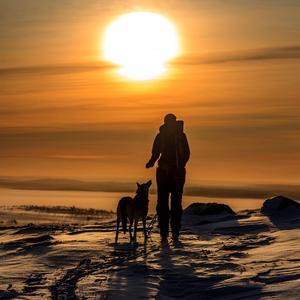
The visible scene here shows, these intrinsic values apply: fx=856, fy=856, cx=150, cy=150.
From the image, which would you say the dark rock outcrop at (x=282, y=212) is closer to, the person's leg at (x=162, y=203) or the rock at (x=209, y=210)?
the rock at (x=209, y=210)

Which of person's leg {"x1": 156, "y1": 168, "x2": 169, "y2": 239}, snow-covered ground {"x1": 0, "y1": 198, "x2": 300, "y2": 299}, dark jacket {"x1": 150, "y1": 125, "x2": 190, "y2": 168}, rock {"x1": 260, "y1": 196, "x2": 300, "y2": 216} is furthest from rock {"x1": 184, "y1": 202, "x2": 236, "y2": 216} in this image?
dark jacket {"x1": 150, "y1": 125, "x2": 190, "y2": 168}

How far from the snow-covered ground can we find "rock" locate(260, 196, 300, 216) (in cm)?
154

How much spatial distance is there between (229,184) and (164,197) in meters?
34.8

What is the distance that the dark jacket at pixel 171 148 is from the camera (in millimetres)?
15508

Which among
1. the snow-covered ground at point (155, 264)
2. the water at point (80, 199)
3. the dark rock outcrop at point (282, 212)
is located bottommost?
the snow-covered ground at point (155, 264)

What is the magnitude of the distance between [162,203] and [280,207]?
17.2 feet

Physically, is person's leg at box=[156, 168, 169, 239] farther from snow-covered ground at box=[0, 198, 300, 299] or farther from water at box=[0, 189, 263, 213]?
water at box=[0, 189, 263, 213]

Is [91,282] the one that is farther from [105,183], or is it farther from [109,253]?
[105,183]

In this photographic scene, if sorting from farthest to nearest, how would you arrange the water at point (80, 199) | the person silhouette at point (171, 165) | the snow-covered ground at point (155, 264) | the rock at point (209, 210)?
the water at point (80, 199) < the rock at point (209, 210) < the person silhouette at point (171, 165) < the snow-covered ground at point (155, 264)

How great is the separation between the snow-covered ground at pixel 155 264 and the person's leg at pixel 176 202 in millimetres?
305

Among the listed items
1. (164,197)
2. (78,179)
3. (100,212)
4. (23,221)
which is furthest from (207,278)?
(78,179)

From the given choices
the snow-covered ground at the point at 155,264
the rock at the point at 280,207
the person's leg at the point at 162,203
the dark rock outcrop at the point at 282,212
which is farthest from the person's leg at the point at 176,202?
the rock at the point at 280,207

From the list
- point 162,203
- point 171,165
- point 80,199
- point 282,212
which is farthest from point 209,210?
point 80,199

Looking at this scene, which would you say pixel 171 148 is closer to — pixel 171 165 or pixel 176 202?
pixel 171 165
